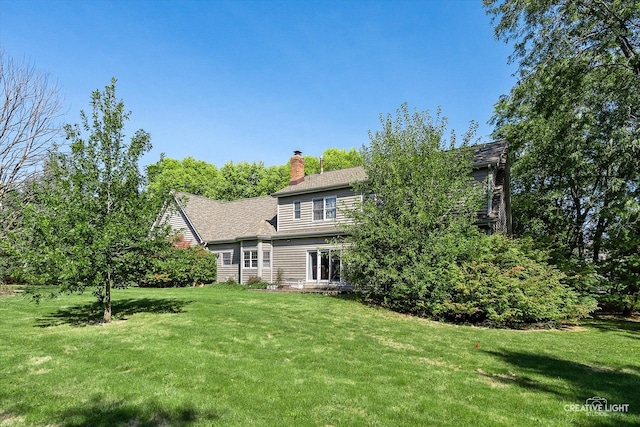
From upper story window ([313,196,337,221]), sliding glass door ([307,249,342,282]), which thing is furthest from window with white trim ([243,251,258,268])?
upper story window ([313,196,337,221])

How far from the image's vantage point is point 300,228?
69.6ft

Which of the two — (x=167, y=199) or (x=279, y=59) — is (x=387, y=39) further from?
(x=167, y=199)

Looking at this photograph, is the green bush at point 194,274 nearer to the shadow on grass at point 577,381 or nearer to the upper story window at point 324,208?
the upper story window at point 324,208

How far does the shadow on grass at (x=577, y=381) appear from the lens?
186 inches

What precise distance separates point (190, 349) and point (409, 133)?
11126 mm

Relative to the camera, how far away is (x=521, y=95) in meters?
15.0

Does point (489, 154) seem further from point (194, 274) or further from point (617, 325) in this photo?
point (194, 274)

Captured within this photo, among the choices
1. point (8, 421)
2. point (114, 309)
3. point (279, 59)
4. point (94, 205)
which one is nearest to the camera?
point (8, 421)

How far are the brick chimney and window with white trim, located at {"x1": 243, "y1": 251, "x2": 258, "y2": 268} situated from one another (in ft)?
16.6

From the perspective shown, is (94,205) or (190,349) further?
(94,205)

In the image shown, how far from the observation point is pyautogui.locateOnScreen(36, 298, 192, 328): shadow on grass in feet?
31.5

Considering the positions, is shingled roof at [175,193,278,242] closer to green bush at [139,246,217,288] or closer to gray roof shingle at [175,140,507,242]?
gray roof shingle at [175,140,507,242]

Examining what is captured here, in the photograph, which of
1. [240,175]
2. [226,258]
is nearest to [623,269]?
[226,258]

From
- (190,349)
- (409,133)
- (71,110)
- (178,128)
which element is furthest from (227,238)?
(190,349)
